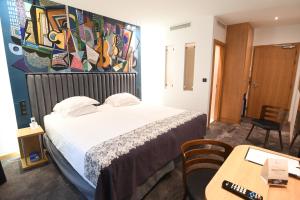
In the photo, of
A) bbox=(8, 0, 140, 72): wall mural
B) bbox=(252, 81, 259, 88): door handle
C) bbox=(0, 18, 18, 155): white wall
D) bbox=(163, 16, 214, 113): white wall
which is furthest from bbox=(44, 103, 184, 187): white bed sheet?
bbox=(252, 81, 259, 88): door handle

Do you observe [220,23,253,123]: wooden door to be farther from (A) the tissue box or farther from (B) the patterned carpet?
(A) the tissue box

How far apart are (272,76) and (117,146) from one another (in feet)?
15.3

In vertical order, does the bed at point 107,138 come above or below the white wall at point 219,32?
below

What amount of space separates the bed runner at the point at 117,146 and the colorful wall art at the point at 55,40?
1778mm

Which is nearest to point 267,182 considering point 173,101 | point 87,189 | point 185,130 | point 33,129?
point 185,130

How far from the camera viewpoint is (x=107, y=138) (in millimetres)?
1770

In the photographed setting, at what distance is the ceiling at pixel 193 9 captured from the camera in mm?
2691

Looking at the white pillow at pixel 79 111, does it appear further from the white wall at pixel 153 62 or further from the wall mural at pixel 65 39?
the white wall at pixel 153 62

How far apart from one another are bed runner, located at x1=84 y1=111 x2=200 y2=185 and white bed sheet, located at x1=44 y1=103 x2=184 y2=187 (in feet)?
0.31

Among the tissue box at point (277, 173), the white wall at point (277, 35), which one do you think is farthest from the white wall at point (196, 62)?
the tissue box at point (277, 173)

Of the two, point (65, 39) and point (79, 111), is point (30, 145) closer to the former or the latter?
point (79, 111)

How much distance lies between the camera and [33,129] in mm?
2414

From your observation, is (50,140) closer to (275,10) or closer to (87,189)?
(87,189)

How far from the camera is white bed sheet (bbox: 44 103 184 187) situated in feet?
5.48
